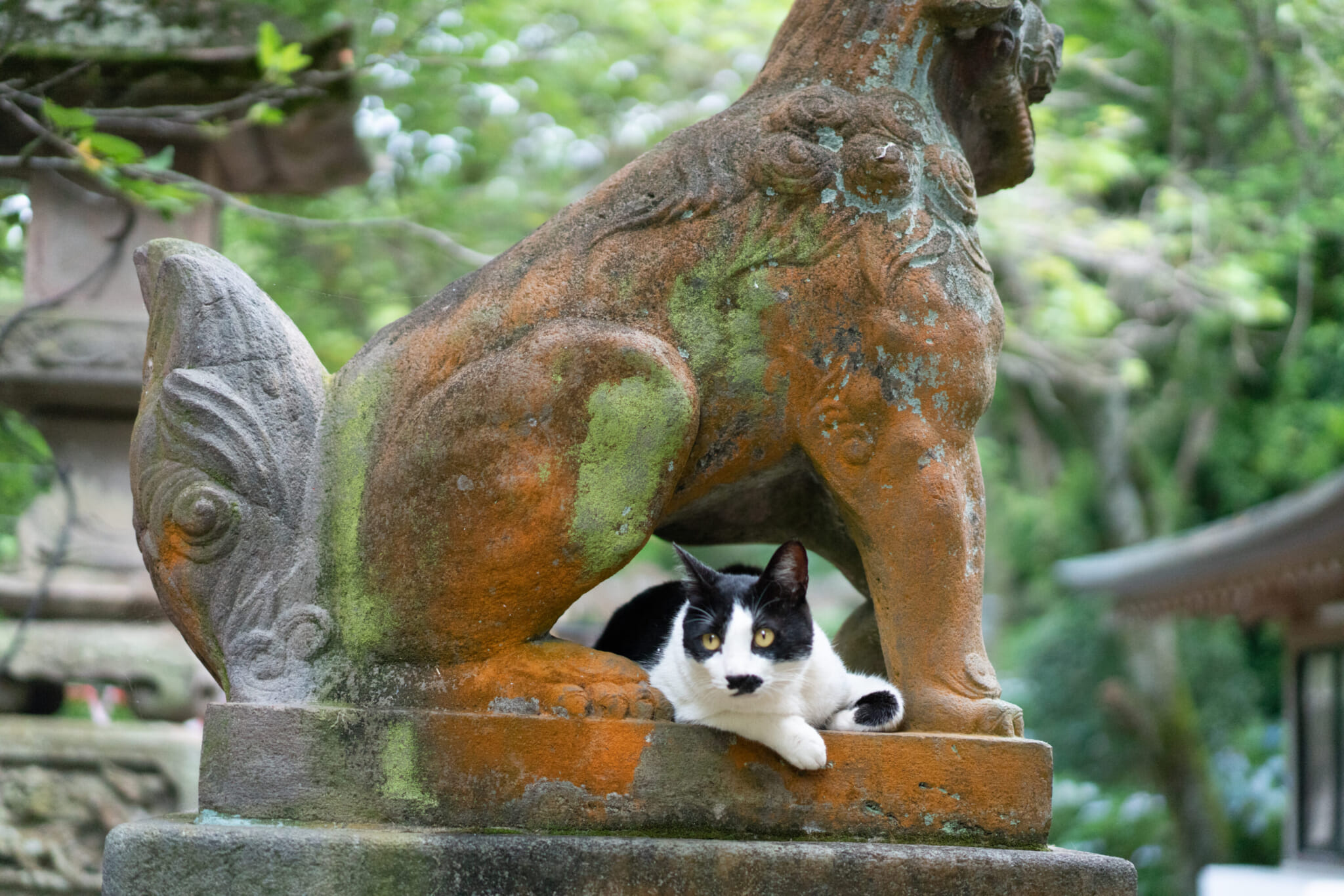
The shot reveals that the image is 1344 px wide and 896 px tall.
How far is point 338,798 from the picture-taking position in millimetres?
2334

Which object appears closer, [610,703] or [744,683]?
[744,683]

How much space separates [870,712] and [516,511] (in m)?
0.82

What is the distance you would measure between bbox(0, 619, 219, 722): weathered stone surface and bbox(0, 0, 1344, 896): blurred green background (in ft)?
2.19

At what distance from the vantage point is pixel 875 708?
245 cm

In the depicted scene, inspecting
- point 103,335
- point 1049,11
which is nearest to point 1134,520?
point 1049,11

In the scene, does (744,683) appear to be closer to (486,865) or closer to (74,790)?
(486,865)

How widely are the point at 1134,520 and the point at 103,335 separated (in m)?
11.2

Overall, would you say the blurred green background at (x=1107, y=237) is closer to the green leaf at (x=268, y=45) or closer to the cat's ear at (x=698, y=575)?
the green leaf at (x=268, y=45)

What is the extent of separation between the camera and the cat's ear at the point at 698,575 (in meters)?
2.36

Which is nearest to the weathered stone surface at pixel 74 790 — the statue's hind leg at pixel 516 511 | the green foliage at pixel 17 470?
the green foliage at pixel 17 470

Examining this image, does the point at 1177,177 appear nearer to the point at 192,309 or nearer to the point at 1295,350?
the point at 1295,350

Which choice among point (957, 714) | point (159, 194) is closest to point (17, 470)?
point (159, 194)

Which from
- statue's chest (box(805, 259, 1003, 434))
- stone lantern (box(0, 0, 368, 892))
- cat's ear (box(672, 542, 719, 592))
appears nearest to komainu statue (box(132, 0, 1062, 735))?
statue's chest (box(805, 259, 1003, 434))

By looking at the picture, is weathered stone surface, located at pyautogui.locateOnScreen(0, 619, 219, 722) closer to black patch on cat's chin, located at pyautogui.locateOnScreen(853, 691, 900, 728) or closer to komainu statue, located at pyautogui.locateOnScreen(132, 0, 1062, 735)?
komainu statue, located at pyautogui.locateOnScreen(132, 0, 1062, 735)
